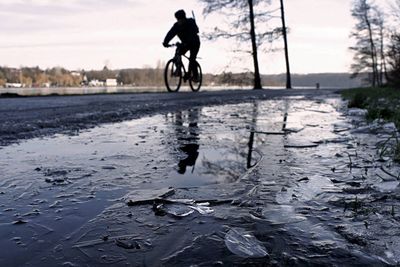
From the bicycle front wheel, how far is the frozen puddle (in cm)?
902

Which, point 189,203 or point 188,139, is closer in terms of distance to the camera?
point 189,203

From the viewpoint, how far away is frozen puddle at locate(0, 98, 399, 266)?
1174mm

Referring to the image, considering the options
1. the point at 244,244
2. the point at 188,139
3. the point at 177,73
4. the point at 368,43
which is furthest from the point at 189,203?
the point at 368,43

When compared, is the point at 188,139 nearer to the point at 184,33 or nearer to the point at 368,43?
the point at 184,33

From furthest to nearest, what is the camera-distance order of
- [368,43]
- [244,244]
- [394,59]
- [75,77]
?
[75,77] < [368,43] < [394,59] < [244,244]

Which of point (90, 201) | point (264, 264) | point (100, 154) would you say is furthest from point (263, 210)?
point (100, 154)

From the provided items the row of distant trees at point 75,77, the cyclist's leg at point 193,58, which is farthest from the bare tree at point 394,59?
the row of distant trees at point 75,77

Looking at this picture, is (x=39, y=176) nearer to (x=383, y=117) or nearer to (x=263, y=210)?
(x=263, y=210)

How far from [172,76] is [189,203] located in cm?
1079

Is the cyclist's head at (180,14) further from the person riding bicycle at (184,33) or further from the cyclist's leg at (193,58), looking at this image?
the cyclist's leg at (193,58)

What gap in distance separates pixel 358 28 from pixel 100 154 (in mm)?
43943

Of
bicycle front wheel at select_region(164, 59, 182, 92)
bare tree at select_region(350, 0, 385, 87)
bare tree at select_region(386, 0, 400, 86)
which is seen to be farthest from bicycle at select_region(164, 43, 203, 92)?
bare tree at select_region(350, 0, 385, 87)

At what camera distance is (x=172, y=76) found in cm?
1218

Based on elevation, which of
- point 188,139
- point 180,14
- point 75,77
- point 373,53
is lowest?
point 188,139
